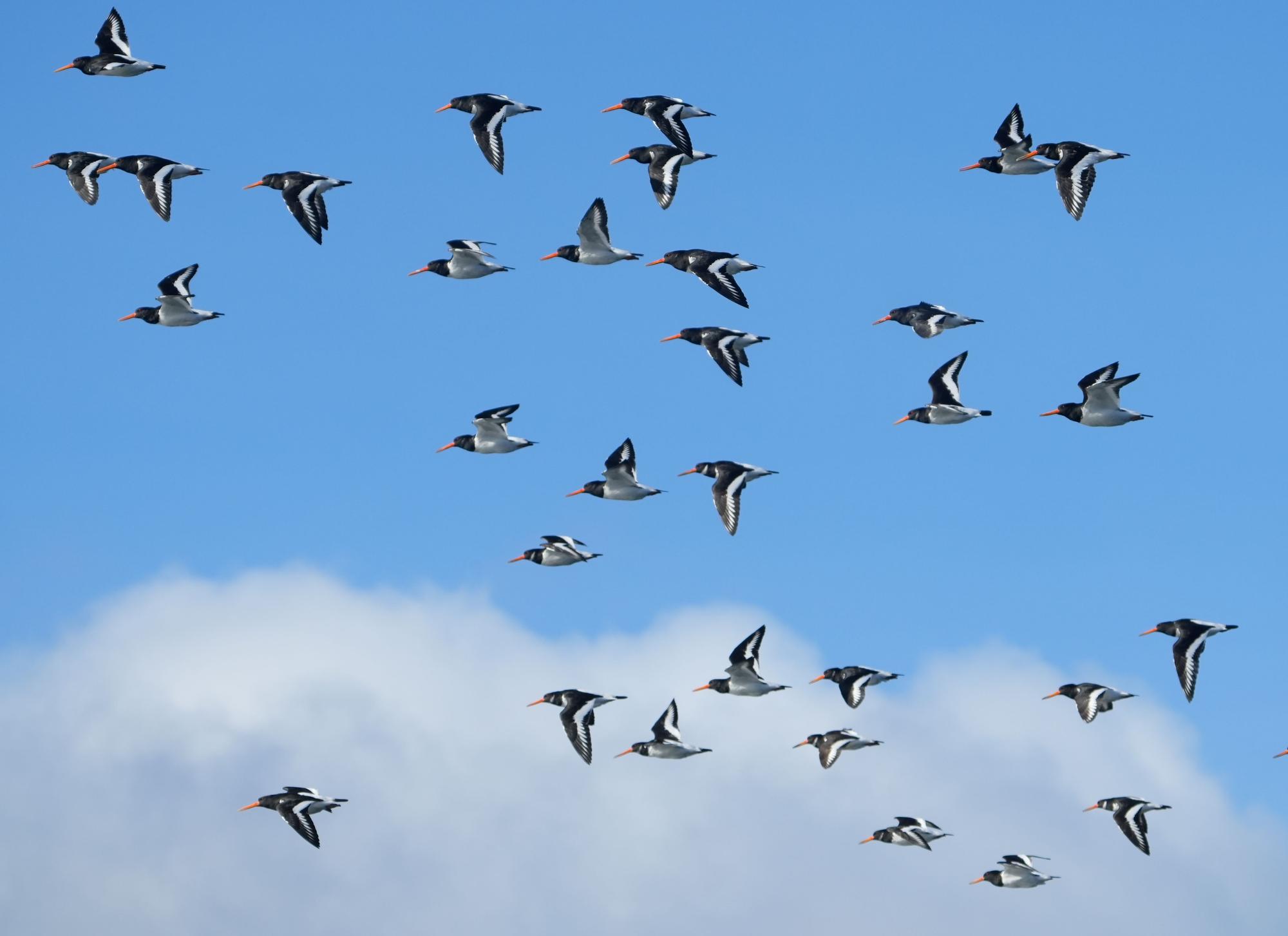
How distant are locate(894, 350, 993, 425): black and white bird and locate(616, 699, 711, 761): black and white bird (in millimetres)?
7132

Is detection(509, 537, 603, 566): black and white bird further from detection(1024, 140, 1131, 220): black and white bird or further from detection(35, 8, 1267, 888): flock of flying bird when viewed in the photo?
detection(1024, 140, 1131, 220): black and white bird

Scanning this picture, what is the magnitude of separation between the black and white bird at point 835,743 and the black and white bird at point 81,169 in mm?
17291

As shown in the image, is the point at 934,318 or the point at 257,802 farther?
the point at 934,318

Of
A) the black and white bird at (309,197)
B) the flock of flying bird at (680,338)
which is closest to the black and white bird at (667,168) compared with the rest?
the flock of flying bird at (680,338)

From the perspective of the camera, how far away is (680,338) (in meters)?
38.2

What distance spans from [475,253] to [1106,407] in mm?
12137

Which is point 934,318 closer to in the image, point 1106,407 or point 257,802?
point 1106,407

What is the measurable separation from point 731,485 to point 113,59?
1405cm

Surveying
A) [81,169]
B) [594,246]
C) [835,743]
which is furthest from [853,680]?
[81,169]

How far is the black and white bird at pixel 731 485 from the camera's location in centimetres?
3594

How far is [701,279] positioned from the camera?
37688 mm

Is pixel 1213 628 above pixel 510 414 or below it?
below

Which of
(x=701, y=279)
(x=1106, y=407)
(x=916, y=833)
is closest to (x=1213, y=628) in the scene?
(x=1106, y=407)

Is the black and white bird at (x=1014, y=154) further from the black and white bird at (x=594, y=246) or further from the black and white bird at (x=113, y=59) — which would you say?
the black and white bird at (x=113, y=59)
